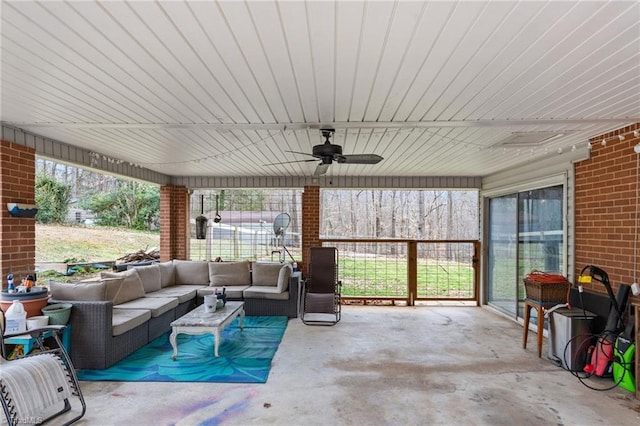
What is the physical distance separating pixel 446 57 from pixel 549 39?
52cm

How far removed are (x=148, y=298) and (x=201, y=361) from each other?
1754 millimetres

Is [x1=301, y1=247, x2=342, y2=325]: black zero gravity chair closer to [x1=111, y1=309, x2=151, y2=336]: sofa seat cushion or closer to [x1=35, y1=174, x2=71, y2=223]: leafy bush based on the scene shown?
[x1=111, y1=309, x2=151, y2=336]: sofa seat cushion

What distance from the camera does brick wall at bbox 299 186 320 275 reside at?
7090mm

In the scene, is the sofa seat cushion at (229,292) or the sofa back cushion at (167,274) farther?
the sofa back cushion at (167,274)

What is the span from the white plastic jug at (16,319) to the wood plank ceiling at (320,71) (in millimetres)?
1751

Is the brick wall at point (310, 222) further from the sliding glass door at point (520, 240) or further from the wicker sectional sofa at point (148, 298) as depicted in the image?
the sliding glass door at point (520, 240)

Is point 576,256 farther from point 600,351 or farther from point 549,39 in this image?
point 549,39

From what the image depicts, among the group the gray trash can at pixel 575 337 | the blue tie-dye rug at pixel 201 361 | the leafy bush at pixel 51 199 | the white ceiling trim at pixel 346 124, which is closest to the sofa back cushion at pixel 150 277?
the blue tie-dye rug at pixel 201 361

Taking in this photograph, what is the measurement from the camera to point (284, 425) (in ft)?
8.54

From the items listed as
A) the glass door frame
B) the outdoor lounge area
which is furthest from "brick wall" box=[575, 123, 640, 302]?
the glass door frame

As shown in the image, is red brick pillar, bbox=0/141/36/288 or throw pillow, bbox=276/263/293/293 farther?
throw pillow, bbox=276/263/293/293

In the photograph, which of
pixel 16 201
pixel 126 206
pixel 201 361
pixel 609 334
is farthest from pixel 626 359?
pixel 126 206

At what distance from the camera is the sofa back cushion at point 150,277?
17.7 ft

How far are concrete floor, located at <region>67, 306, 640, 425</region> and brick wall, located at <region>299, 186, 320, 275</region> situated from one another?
2757 millimetres
